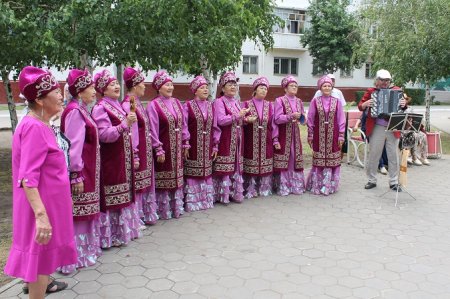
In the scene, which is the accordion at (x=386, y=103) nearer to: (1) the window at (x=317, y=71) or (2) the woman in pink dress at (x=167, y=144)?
(2) the woman in pink dress at (x=167, y=144)

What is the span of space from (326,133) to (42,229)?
510 centimetres

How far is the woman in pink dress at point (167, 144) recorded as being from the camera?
5668mm

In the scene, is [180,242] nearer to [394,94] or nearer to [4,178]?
[394,94]

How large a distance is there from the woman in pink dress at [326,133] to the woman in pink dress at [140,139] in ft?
9.26

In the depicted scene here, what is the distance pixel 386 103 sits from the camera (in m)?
7.13

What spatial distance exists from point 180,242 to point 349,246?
1.87 m

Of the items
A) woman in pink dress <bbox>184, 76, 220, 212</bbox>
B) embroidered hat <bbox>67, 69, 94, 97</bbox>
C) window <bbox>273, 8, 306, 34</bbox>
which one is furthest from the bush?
embroidered hat <bbox>67, 69, 94, 97</bbox>

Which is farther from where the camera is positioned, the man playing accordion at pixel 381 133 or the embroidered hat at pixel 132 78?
the man playing accordion at pixel 381 133

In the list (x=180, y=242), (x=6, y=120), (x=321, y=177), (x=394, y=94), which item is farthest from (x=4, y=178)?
(x=6, y=120)

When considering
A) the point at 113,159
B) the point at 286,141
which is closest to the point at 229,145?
the point at 286,141

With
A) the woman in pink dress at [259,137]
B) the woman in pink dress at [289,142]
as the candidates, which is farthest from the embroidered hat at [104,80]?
the woman in pink dress at [289,142]

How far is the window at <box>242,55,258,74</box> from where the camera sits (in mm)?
30594

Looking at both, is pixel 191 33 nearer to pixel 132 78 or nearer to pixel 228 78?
pixel 228 78

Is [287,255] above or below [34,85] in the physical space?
below
